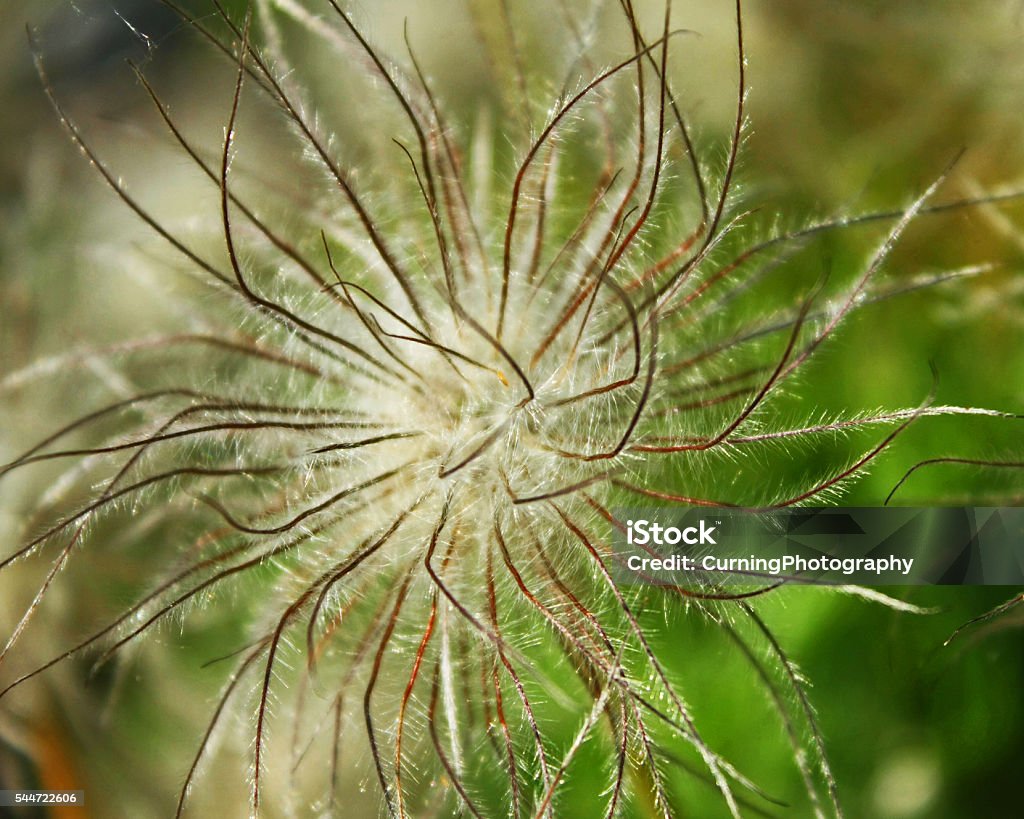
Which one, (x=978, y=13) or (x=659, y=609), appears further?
(x=978, y=13)

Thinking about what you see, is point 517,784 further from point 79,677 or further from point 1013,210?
point 1013,210

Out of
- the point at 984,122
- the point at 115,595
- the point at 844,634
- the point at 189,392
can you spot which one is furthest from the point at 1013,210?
the point at 115,595

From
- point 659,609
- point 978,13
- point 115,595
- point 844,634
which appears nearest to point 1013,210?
point 978,13

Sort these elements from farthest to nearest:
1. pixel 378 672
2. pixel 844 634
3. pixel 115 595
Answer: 1. pixel 115 595
2. pixel 844 634
3. pixel 378 672

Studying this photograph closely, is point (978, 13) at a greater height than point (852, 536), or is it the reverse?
point (978, 13)

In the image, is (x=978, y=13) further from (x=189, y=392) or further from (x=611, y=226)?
(x=189, y=392)

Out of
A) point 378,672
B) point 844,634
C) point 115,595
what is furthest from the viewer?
point 115,595

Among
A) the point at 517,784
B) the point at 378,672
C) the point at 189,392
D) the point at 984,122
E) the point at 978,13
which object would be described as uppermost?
the point at 978,13
